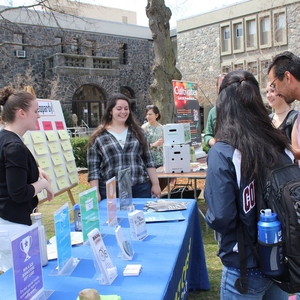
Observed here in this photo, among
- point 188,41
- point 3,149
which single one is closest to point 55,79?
point 188,41

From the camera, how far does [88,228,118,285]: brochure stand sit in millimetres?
1502

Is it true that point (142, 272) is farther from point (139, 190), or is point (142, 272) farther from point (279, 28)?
point (279, 28)

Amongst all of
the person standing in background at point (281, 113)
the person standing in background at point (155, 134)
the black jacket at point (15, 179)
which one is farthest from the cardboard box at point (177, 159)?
the black jacket at point (15, 179)

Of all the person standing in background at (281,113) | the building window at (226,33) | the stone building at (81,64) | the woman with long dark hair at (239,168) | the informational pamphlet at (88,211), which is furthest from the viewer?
the building window at (226,33)

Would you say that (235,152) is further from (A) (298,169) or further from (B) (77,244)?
(B) (77,244)

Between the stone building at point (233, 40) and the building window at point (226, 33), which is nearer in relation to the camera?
the stone building at point (233, 40)

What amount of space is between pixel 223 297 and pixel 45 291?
73 centimetres

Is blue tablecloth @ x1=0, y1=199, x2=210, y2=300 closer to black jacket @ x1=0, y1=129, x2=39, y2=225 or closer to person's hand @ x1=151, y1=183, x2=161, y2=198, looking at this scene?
black jacket @ x1=0, y1=129, x2=39, y2=225

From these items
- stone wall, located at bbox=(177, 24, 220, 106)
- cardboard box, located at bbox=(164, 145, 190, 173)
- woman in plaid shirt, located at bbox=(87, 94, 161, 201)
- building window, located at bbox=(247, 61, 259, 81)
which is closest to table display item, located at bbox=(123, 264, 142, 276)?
woman in plaid shirt, located at bbox=(87, 94, 161, 201)

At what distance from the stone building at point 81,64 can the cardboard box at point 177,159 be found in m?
12.2

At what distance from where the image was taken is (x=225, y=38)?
2048 cm

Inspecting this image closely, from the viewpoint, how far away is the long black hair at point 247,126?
1.40 m

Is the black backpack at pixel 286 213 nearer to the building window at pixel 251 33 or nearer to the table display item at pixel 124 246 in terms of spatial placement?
the table display item at pixel 124 246

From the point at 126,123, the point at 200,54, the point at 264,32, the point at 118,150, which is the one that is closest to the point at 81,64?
the point at 200,54
